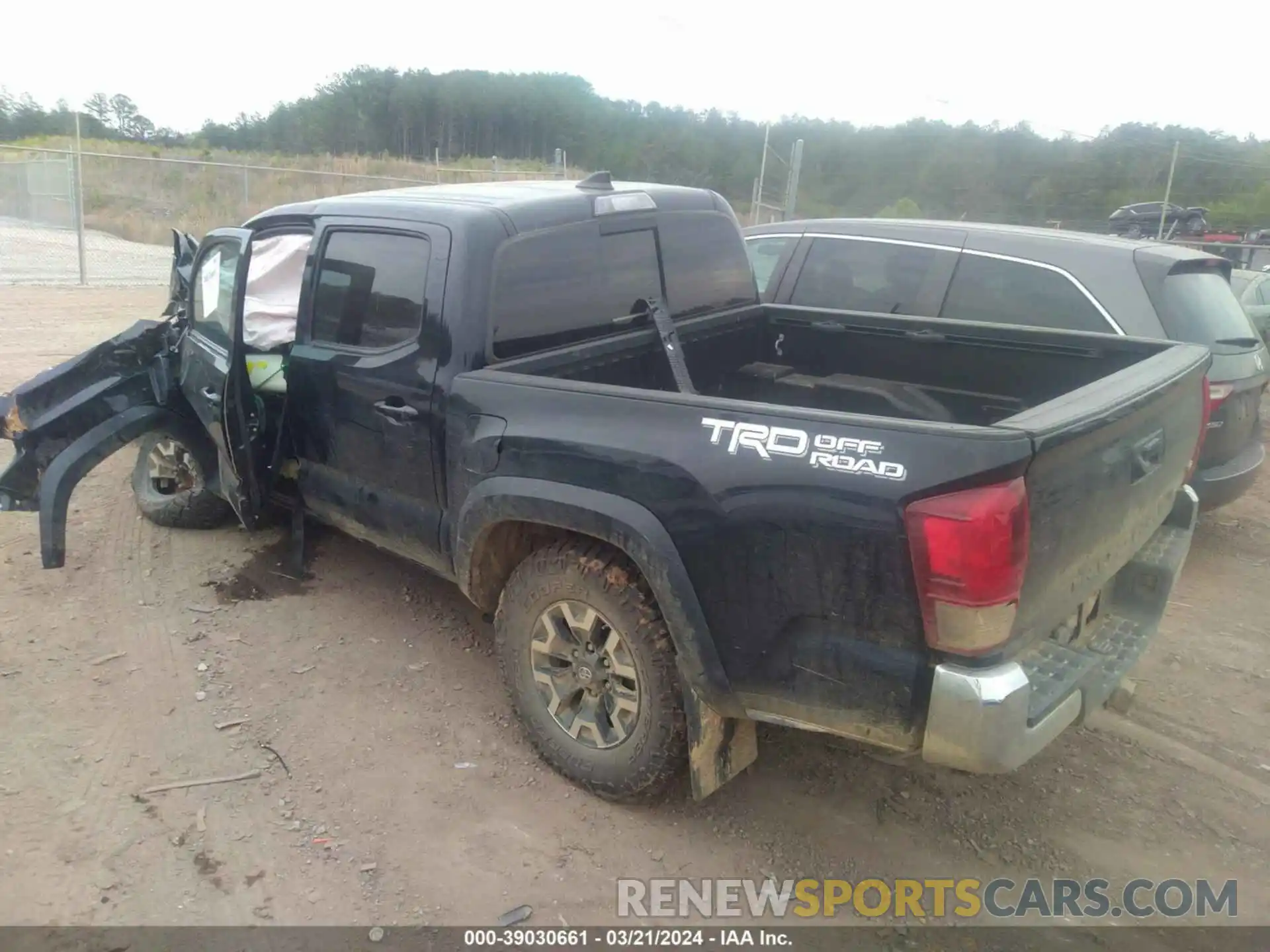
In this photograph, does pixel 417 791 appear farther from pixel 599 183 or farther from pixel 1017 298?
pixel 1017 298

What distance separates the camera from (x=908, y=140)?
86.2 ft

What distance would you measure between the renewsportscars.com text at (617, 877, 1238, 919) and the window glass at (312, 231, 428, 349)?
2193mm

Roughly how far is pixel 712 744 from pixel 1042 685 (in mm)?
983

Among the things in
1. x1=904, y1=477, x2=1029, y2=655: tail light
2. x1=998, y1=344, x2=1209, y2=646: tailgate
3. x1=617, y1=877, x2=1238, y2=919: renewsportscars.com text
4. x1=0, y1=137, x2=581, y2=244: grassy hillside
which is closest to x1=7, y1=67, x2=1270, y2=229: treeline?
x1=0, y1=137, x2=581, y2=244: grassy hillside

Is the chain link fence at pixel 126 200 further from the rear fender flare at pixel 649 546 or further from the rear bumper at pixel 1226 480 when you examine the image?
the rear fender flare at pixel 649 546

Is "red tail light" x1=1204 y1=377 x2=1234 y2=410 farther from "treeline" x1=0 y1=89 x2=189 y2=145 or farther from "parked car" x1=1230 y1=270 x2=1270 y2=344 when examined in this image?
"treeline" x1=0 y1=89 x2=189 y2=145

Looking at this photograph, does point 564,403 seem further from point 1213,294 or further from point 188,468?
point 1213,294

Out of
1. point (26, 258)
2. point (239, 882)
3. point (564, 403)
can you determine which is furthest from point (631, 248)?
point (26, 258)

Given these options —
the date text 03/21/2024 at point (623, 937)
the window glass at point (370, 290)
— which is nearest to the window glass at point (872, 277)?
the window glass at point (370, 290)

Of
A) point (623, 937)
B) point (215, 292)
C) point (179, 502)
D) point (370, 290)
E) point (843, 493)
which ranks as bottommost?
point (623, 937)

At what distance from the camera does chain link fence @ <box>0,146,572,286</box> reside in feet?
54.9

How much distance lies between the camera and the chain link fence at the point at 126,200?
16734mm

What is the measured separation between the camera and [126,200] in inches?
1185

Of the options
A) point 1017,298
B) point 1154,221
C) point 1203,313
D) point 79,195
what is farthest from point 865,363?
point 1154,221
